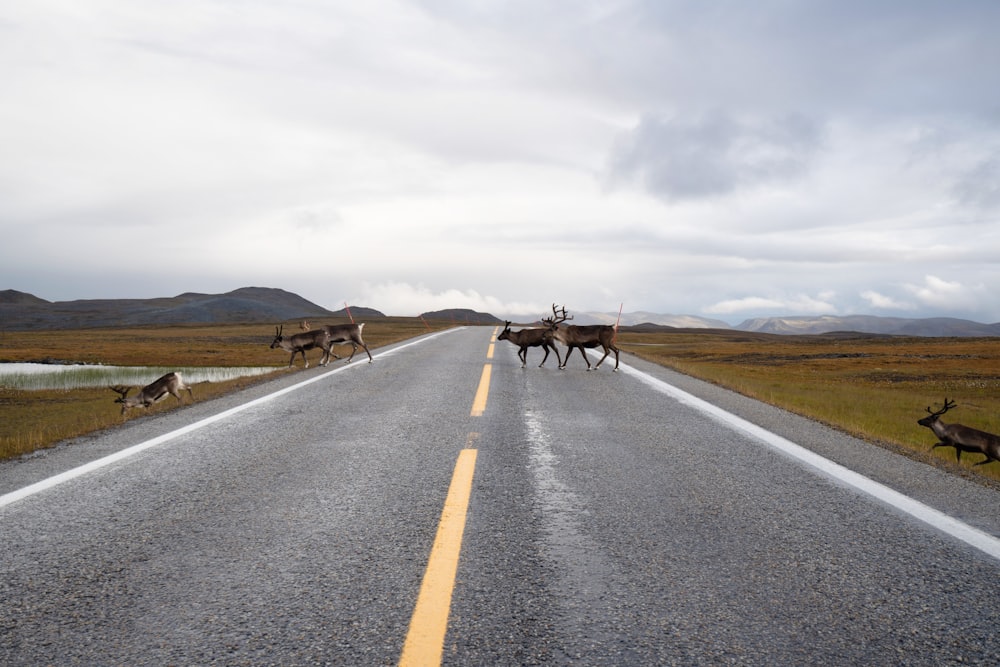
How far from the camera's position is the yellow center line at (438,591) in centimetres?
261

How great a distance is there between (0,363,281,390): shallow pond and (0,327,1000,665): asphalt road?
1880 cm

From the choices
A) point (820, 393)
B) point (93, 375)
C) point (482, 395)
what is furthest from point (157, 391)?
point (820, 393)

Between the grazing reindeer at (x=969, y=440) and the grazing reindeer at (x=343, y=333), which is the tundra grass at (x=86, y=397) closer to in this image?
the grazing reindeer at (x=343, y=333)

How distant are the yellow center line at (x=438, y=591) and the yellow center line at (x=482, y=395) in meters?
4.08

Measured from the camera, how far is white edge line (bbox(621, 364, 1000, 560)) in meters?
4.05

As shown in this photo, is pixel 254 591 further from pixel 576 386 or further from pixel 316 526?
pixel 576 386

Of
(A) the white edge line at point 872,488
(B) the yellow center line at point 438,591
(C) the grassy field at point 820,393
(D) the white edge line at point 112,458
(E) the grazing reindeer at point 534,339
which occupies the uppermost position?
(E) the grazing reindeer at point 534,339

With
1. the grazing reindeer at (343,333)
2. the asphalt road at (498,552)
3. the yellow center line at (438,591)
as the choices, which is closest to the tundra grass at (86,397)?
the grazing reindeer at (343,333)

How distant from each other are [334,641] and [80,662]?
102 cm

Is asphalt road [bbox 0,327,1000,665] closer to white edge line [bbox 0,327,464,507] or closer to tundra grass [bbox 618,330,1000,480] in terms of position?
white edge line [bbox 0,327,464,507]

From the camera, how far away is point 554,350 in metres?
18.4

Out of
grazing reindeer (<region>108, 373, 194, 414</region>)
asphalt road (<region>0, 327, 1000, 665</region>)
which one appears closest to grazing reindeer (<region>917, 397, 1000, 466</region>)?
asphalt road (<region>0, 327, 1000, 665</region>)

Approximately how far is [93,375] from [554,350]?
23649 mm

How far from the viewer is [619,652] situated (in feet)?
8.65
